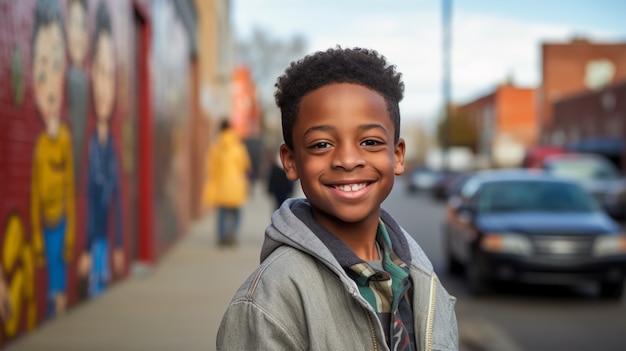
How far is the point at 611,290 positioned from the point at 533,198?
150 cm

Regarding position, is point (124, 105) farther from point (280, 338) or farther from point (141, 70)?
point (280, 338)

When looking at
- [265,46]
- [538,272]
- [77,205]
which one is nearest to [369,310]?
[77,205]

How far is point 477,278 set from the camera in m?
9.83

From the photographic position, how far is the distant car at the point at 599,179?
71.8 feet

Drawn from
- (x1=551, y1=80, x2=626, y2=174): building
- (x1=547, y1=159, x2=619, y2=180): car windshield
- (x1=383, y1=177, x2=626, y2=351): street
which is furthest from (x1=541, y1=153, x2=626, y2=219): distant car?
(x1=551, y1=80, x2=626, y2=174): building

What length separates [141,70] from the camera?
11.6 meters

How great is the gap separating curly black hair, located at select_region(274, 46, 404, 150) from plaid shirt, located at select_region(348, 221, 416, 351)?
0.38 meters

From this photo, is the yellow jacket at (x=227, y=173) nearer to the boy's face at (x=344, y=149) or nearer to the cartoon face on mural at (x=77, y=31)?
the cartoon face on mural at (x=77, y=31)

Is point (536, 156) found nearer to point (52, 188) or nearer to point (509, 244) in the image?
point (509, 244)

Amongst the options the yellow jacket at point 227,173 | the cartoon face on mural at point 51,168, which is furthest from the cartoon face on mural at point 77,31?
the yellow jacket at point 227,173

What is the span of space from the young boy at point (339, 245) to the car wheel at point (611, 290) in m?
7.98

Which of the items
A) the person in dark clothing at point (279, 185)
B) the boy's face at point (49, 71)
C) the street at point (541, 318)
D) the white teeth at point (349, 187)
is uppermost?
the boy's face at point (49, 71)

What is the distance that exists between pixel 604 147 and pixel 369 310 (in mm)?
45196

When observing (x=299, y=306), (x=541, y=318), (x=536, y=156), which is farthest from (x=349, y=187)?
(x=536, y=156)
